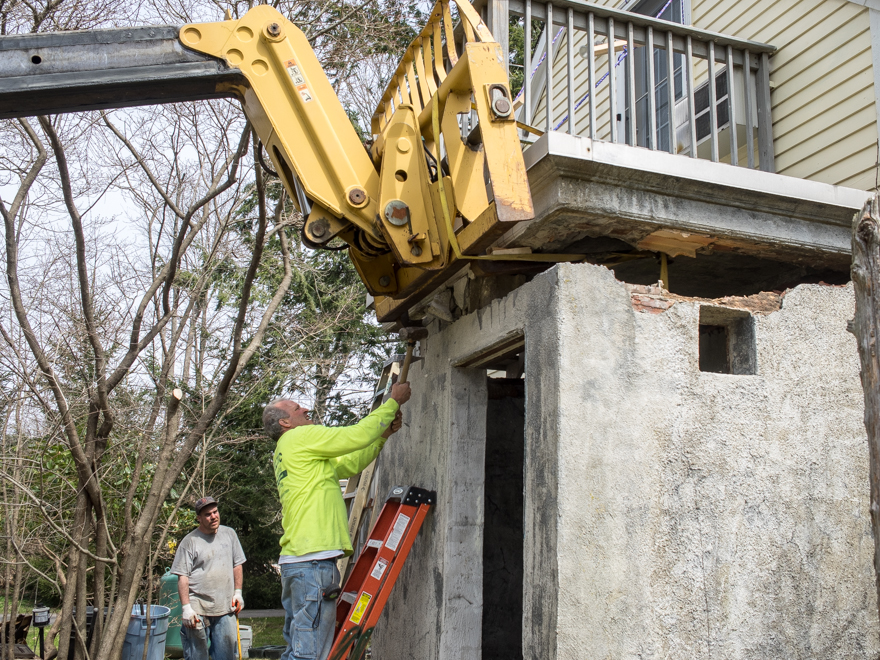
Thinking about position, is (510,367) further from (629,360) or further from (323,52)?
(323,52)

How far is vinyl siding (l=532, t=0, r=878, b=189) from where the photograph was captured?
205 inches

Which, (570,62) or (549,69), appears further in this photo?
(549,69)

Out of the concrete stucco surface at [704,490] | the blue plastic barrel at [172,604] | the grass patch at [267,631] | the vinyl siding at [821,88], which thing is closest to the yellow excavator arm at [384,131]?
the concrete stucco surface at [704,490]

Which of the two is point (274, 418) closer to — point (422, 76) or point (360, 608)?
point (360, 608)

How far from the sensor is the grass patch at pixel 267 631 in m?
11.5

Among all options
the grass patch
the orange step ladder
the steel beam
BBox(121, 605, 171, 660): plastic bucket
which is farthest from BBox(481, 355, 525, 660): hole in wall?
the grass patch

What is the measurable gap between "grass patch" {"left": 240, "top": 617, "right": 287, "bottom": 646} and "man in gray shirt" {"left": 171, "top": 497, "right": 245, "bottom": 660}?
4529 millimetres

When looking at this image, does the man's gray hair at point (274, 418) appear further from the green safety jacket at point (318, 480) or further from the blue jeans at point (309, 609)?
the blue jeans at point (309, 609)

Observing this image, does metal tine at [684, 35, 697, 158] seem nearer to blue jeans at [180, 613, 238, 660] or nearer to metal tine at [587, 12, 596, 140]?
metal tine at [587, 12, 596, 140]

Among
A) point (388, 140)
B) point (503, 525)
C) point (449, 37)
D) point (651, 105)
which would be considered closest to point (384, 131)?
point (388, 140)

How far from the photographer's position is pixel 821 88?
18.1 feet

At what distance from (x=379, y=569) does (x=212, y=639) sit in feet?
9.33

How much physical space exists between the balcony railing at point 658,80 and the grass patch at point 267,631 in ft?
28.6

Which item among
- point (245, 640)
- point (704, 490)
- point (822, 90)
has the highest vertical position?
point (822, 90)
